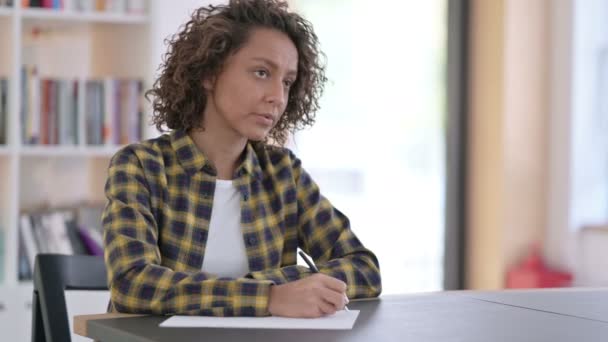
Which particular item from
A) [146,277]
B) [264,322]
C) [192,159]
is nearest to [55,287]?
[146,277]

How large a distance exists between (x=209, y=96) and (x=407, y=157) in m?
2.34

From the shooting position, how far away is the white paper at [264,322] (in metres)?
1.32

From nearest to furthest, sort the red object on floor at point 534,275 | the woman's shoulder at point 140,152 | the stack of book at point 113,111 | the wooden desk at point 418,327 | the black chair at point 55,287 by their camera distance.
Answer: the wooden desk at point 418,327
the black chair at point 55,287
the woman's shoulder at point 140,152
the stack of book at point 113,111
the red object on floor at point 534,275

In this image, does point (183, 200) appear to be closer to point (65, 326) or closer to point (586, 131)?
point (65, 326)

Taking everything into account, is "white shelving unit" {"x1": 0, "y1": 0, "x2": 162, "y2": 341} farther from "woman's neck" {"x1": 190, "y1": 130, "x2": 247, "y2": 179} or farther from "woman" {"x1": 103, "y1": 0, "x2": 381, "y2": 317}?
"woman's neck" {"x1": 190, "y1": 130, "x2": 247, "y2": 179}

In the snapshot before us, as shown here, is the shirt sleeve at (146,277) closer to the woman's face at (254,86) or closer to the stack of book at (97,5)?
the woman's face at (254,86)

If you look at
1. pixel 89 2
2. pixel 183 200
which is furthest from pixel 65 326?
pixel 89 2

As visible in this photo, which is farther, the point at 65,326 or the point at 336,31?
the point at 336,31

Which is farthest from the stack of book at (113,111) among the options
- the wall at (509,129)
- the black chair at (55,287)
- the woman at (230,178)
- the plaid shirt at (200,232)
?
the wall at (509,129)

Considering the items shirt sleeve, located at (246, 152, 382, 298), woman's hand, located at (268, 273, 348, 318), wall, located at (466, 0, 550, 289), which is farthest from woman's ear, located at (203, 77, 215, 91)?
wall, located at (466, 0, 550, 289)

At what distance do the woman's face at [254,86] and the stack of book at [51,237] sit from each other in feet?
4.27

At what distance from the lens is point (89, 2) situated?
3029mm

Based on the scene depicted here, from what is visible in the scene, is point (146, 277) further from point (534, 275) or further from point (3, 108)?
point (534, 275)

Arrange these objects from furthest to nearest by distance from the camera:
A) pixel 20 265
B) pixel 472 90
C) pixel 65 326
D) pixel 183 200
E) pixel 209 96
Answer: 1. pixel 472 90
2. pixel 20 265
3. pixel 209 96
4. pixel 183 200
5. pixel 65 326
